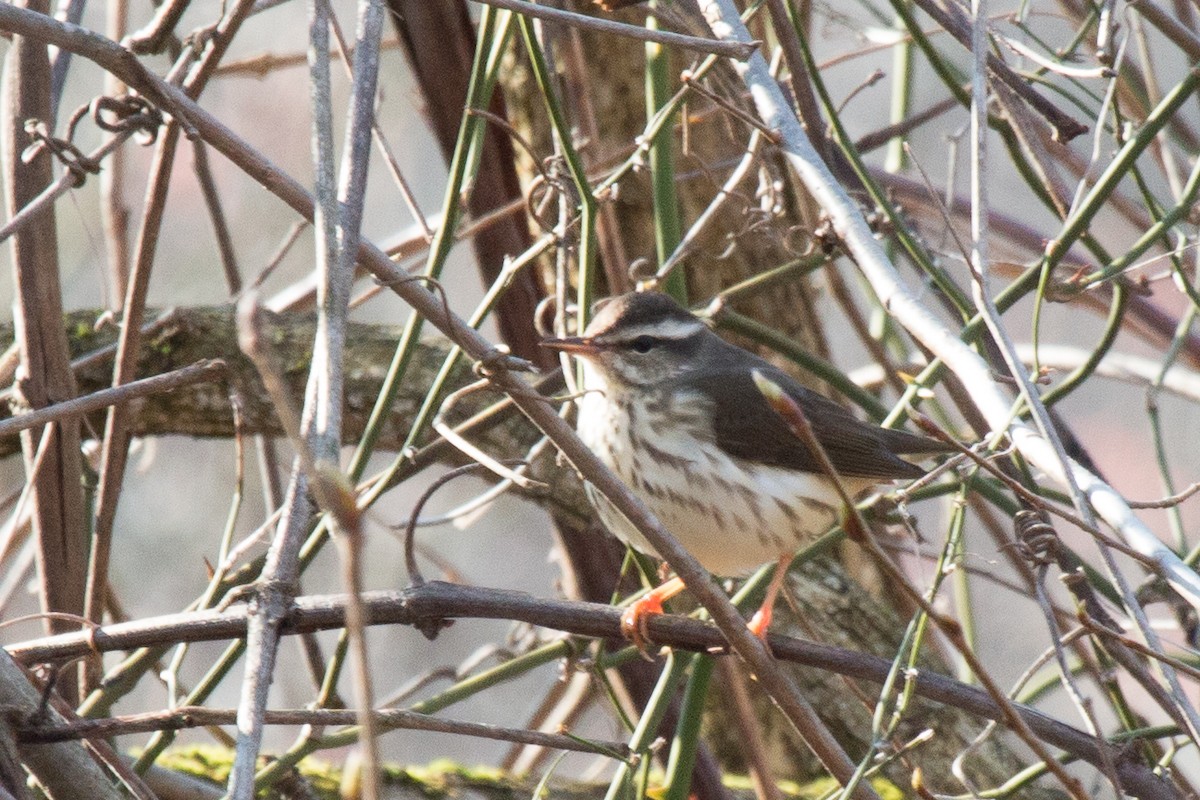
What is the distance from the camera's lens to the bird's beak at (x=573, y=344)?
10.2 feet

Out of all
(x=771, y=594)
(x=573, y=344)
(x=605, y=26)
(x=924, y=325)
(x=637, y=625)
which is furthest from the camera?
(x=771, y=594)

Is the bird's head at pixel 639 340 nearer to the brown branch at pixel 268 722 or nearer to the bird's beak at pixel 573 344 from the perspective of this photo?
the bird's beak at pixel 573 344

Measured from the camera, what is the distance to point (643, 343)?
3494mm

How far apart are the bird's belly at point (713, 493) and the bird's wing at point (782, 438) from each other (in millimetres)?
50

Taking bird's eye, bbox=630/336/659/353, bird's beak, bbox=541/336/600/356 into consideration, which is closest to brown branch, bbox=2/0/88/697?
bird's beak, bbox=541/336/600/356

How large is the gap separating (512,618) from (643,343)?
4.50 ft

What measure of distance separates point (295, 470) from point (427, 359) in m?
2.04

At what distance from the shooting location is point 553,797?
147 inches

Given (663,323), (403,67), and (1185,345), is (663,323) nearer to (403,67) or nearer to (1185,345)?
(1185,345)

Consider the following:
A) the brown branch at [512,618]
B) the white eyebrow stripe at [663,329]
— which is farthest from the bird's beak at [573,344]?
the brown branch at [512,618]

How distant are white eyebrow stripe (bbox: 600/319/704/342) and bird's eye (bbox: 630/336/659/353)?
0.02 m

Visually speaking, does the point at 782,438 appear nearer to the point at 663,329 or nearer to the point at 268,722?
the point at 663,329

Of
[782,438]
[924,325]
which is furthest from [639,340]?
[924,325]

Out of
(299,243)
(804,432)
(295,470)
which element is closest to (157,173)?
(295,470)
